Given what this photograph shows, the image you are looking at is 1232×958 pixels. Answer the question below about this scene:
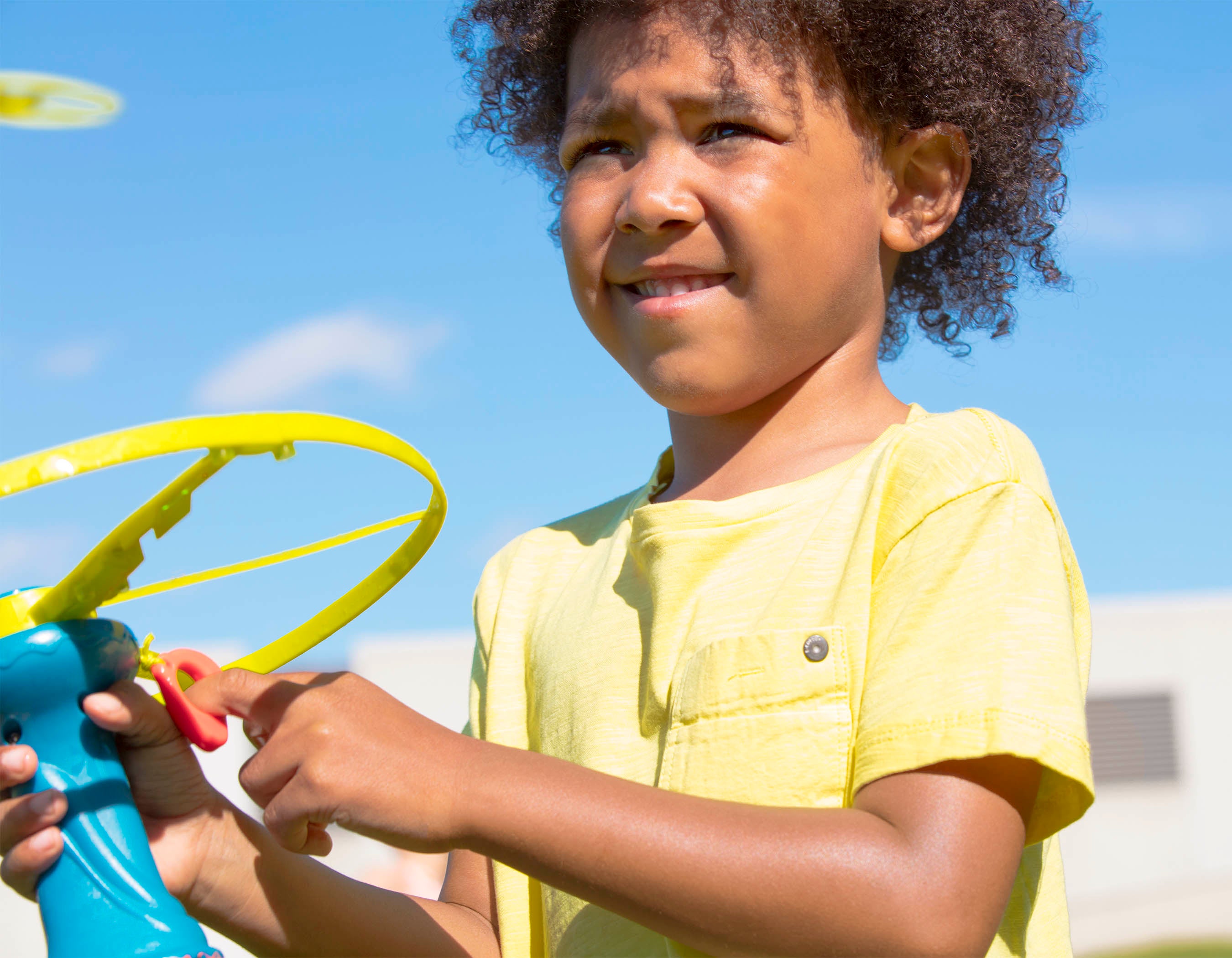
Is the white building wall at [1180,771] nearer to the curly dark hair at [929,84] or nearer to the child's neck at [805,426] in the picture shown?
the curly dark hair at [929,84]

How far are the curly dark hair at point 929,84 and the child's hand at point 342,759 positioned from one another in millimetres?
937

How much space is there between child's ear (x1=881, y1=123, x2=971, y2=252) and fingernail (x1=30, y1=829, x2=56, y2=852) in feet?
4.01

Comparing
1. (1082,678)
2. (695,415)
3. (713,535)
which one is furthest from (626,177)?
(1082,678)

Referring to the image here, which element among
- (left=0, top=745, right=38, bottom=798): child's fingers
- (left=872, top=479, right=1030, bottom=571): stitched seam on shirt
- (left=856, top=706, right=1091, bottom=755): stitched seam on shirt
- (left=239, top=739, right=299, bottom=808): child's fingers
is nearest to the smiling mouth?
(left=872, top=479, right=1030, bottom=571): stitched seam on shirt

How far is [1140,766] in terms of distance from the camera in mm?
19484

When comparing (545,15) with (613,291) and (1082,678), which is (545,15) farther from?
(1082,678)

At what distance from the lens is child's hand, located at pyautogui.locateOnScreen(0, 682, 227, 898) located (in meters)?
1.19

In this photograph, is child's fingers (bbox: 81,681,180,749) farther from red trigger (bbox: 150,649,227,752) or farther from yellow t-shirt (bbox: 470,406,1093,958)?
yellow t-shirt (bbox: 470,406,1093,958)

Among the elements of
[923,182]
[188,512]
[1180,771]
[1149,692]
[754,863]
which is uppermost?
[923,182]

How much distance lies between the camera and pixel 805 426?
5.41 ft

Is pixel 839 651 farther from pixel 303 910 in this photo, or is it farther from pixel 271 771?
pixel 303 910

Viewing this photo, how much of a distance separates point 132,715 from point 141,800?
22 centimetres

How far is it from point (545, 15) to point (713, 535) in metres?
0.97

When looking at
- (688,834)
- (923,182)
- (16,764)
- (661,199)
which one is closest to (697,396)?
(661,199)
